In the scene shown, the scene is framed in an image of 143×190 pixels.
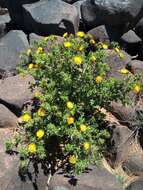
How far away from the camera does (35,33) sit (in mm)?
7098

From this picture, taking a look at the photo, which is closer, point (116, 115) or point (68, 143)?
point (68, 143)

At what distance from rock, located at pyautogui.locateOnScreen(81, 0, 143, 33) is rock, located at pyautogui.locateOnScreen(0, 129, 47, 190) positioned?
2640 millimetres

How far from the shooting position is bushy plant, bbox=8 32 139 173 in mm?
5121

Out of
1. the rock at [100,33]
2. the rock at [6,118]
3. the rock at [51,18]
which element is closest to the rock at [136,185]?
the rock at [6,118]

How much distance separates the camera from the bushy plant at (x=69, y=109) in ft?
16.8

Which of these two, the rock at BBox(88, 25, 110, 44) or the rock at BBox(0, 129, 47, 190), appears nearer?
the rock at BBox(0, 129, 47, 190)

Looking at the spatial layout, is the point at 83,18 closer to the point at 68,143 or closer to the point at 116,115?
the point at 116,115

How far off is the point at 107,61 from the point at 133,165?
1.45 meters

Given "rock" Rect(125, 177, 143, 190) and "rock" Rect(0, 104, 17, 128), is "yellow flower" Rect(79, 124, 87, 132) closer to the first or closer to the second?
"rock" Rect(125, 177, 143, 190)

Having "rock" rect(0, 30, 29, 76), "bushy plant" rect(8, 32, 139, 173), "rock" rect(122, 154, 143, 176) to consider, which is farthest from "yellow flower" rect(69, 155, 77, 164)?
"rock" rect(0, 30, 29, 76)

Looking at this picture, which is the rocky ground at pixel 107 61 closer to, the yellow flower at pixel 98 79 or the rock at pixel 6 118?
the rock at pixel 6 118

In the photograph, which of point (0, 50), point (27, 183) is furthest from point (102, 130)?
point (0, 50)

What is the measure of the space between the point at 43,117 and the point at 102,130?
701mm

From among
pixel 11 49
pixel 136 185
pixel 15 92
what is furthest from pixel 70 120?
pixel 11 49
